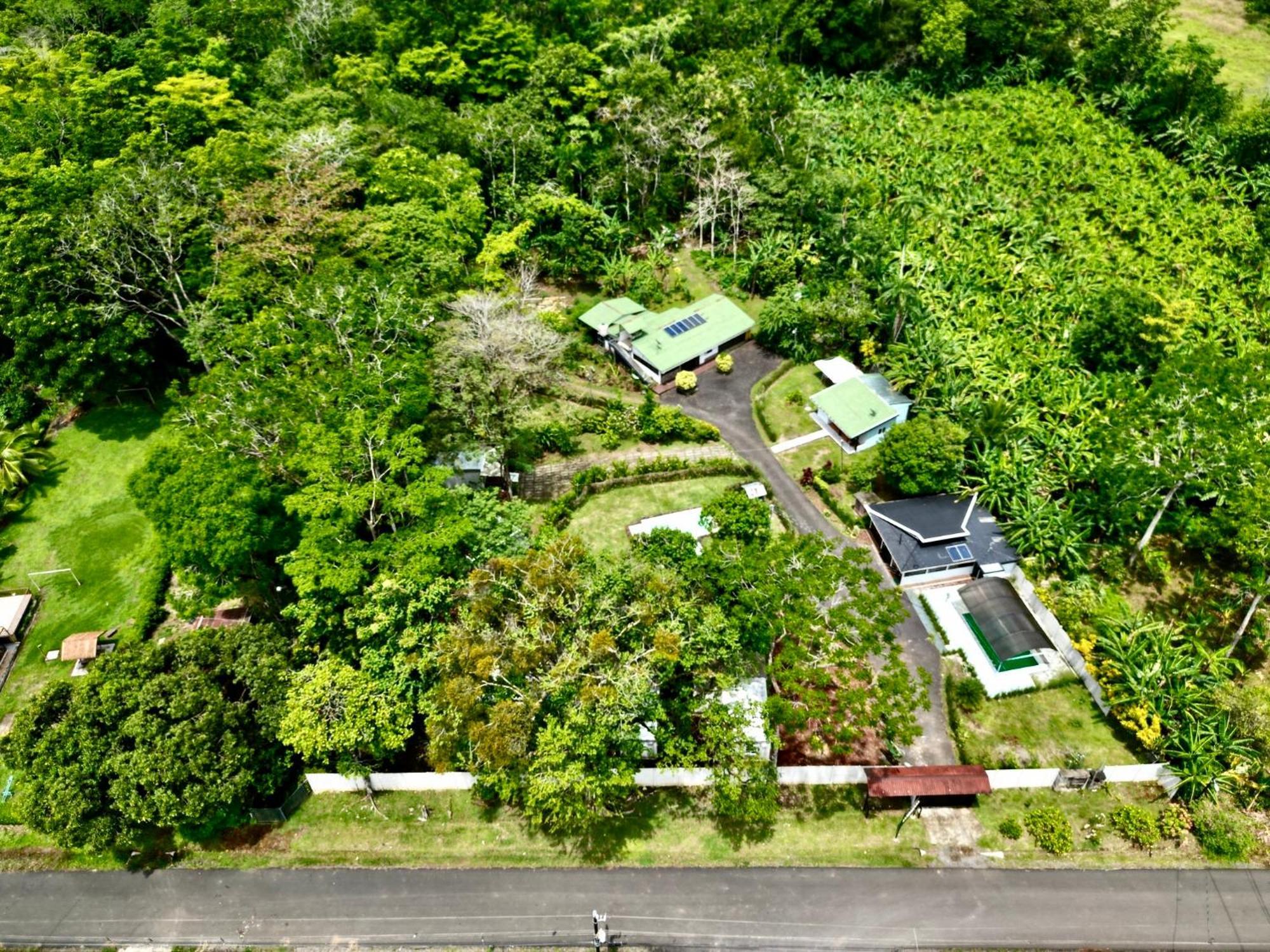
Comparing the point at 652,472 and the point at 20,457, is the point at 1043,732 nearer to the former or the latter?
the point at 652,472

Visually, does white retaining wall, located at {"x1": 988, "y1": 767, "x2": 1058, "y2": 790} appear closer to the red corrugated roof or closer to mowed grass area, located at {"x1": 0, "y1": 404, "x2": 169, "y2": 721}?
the red corrugated roof

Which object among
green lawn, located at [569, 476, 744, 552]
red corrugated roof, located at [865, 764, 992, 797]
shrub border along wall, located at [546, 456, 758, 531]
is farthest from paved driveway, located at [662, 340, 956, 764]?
green lawn, located at [569, 476, 744, 552]

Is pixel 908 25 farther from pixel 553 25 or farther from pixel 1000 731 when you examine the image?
pixel 1000 731

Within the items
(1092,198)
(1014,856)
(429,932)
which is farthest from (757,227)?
(429,932)

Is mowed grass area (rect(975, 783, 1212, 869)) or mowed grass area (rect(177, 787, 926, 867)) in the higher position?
mowed grass area (rect(975, 783, 1212, 869))

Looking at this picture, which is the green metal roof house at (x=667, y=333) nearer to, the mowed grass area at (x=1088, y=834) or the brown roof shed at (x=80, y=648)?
the mowed grass area at (x=1088, y=834)

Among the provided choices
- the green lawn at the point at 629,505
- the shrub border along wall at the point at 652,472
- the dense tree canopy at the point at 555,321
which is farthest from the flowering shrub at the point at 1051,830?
the shrub border along wall at the point at 652,472
